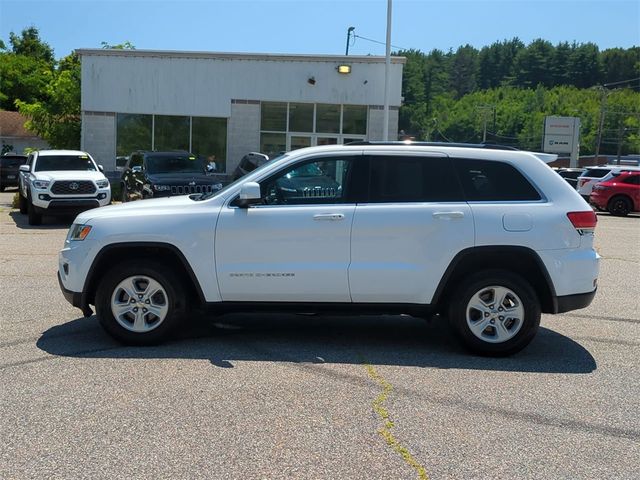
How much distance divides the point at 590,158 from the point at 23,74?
82.2 m

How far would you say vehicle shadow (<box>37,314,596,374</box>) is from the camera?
5965 mm

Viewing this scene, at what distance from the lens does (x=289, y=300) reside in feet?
20.0

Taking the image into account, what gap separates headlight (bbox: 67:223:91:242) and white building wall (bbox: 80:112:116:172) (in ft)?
66.7

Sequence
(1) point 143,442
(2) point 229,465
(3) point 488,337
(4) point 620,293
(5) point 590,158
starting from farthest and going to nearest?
(5) point 590,158
(4) point 620,293
(3) point 488,337
(1) point 143,442
(2) point 229,465

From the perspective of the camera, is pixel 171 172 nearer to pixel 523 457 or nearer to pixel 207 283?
pixel 207 283

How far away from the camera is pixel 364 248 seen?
19.7 ft

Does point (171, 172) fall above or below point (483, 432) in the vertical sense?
above

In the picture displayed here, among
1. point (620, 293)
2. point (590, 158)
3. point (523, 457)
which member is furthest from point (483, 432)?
point (590, 158)

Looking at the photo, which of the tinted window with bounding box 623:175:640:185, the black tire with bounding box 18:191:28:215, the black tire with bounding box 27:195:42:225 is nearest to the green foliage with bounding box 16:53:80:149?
the black tire with bounding box 18:191:28:215

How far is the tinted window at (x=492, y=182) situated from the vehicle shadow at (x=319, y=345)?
1444mm

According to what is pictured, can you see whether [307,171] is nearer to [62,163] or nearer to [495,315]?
[495,315]

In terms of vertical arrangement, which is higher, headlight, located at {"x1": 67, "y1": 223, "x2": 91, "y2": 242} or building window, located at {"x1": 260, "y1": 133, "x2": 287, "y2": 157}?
building window, located at {"x1": 260, "y1": 133, "x2": 287, "y2": 157}

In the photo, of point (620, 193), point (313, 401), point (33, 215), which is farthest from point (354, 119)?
point (313, 401)

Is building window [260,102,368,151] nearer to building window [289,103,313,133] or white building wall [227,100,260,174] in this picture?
building window [289,103,313,133]
